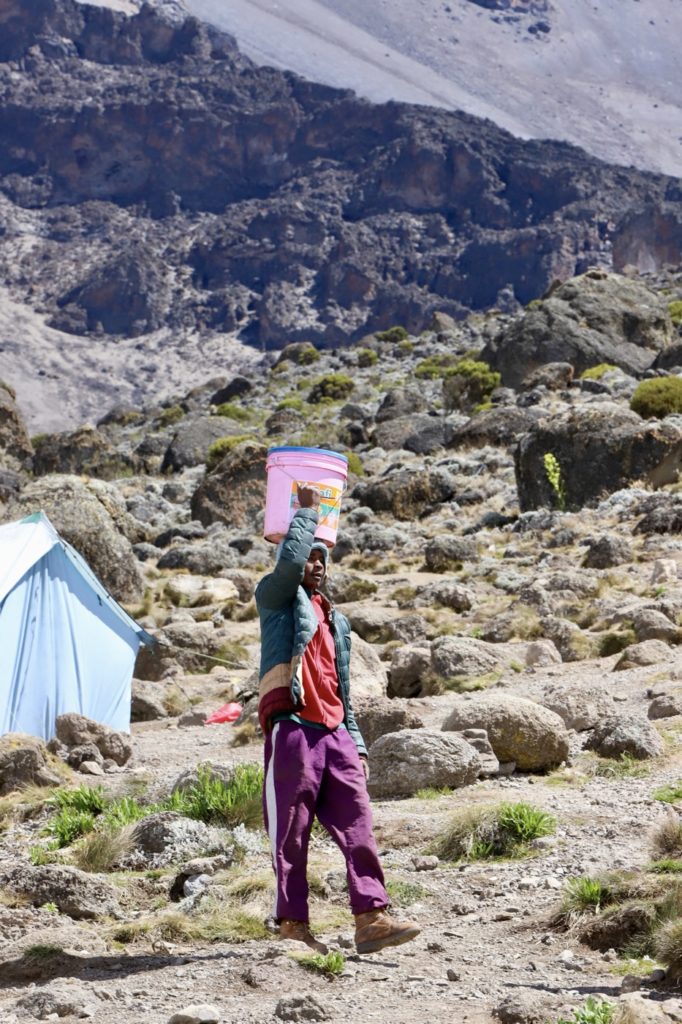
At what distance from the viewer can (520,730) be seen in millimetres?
7891

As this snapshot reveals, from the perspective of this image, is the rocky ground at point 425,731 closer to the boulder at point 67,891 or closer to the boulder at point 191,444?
the boulder at point 67,891

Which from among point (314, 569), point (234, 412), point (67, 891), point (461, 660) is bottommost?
point (67, 891)

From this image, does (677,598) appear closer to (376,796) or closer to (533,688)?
(533,688)

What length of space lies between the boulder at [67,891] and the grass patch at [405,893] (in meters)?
1.12

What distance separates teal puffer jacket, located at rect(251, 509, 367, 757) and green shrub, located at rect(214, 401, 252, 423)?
36.3m

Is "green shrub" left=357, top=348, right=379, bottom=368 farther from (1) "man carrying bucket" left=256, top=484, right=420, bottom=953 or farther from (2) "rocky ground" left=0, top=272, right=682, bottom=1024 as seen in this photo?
(1) "man carrying bucket" left=256, top=484, right=420, bottom=953

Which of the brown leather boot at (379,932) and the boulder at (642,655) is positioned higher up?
the boulder at (642,655)

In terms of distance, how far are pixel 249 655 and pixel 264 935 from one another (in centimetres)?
921

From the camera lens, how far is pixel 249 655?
1472 cm

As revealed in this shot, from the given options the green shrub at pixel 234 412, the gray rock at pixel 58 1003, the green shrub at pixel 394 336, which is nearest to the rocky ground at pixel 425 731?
the gray rock at pixel 58 1003

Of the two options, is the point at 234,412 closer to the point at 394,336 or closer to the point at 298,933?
the point at 394,336

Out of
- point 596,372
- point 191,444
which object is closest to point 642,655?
point 596,372

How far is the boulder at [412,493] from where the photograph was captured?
23.4 meters

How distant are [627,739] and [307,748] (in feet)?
10.3
